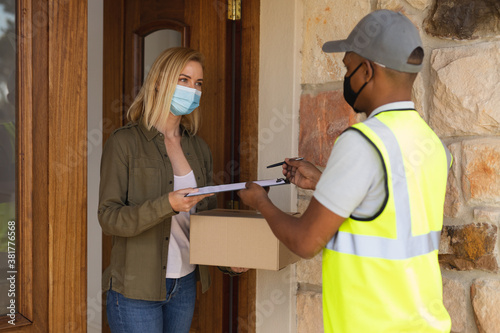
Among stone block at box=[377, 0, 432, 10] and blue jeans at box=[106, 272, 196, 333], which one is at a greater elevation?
stone block at box=[377, 0, 432, 10]

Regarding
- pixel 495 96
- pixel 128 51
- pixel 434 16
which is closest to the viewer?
pixel 495 96

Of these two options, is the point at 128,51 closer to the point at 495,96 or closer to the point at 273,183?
the point at 273,183

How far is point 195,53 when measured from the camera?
223 cm

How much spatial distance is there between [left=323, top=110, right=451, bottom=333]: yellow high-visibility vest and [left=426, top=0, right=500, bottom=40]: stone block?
0.74 m

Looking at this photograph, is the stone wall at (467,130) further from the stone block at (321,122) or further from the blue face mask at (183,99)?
the blue face mask at (183,99)

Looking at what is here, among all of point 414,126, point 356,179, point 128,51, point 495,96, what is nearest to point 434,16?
point 495,96

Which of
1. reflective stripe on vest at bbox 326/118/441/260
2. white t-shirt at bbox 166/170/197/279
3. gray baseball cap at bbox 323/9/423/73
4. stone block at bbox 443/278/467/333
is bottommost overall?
stone block at bbox 443/278/467/333

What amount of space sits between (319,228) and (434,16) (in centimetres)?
114

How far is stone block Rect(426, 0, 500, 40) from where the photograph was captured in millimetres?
1834

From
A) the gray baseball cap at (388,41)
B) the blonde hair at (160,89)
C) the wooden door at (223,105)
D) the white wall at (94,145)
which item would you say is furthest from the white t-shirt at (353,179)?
the white wall at (94,145)

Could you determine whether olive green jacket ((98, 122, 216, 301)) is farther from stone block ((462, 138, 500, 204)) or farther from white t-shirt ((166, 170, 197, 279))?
stone block ((462, 138, 500, 204))

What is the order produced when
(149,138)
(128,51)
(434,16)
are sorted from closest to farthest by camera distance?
(434,16)
(149,138)
(128,51)

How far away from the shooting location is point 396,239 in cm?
128

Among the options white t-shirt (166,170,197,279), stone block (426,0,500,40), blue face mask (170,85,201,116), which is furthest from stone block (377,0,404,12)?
white t-shirt (166,170,197,279)
